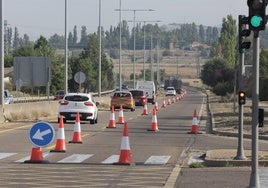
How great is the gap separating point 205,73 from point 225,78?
36736mm

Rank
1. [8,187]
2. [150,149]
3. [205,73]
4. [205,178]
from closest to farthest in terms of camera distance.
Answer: [8,187], [205,178], [150,149], [205,73]

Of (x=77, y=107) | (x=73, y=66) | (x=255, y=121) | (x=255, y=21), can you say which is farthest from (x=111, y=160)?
(x=73, y=66)

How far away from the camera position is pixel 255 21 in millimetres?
12359

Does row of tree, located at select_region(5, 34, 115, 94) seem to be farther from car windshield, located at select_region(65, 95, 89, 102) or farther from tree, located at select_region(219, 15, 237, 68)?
car windshield, located at select_region(65, 95, 89, 102)

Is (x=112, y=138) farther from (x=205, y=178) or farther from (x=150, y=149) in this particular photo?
(x=205, y=178)

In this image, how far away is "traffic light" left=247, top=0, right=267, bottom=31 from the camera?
1234cm

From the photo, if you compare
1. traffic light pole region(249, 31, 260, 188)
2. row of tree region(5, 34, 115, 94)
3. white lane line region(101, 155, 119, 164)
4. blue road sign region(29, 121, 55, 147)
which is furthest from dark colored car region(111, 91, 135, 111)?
traffic light pole region(249, 31, 260, 188)

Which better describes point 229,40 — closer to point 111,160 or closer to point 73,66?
point 73,66

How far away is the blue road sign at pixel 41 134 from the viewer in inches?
663

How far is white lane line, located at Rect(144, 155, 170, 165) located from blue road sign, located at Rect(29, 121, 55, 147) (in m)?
2.86

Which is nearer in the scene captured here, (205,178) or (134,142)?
(205,178)

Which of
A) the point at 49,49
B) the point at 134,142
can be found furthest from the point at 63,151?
the point at 49,49

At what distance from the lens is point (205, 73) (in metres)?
131

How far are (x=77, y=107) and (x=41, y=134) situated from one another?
1898 cm
